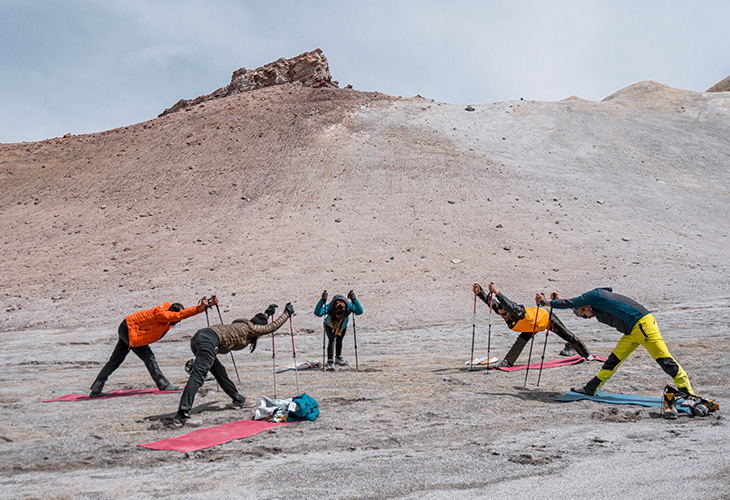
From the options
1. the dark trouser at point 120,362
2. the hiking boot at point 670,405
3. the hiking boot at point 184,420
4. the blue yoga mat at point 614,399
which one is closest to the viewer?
the hiking boot at point 670,405

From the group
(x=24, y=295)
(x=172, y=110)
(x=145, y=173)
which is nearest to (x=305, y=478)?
(x=24, y=295)

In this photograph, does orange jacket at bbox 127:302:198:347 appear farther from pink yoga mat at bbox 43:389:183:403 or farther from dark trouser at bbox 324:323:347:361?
dark trouser at bbox 324:323:347:361

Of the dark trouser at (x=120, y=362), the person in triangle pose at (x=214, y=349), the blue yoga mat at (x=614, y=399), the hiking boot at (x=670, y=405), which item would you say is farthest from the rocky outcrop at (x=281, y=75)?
the hiking boot at (x=670, y=405)

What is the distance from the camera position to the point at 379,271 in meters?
19.2

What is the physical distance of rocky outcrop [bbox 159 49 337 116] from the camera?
43.5 meters

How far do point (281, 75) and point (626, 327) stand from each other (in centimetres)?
4202

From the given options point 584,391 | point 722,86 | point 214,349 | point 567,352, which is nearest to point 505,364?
point 567,352

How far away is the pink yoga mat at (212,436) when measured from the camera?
570 cm

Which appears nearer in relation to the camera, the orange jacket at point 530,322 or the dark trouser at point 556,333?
the orange jacket at point 530,322

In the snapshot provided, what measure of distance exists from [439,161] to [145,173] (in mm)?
16292

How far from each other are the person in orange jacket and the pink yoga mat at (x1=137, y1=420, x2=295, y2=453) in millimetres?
1765

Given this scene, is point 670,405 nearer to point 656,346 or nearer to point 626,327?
point 656,346

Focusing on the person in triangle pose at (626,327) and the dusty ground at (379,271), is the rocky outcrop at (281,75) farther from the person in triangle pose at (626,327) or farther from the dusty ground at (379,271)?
the person in triangle pose at (626,327)

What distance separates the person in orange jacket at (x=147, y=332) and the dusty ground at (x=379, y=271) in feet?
2.18
